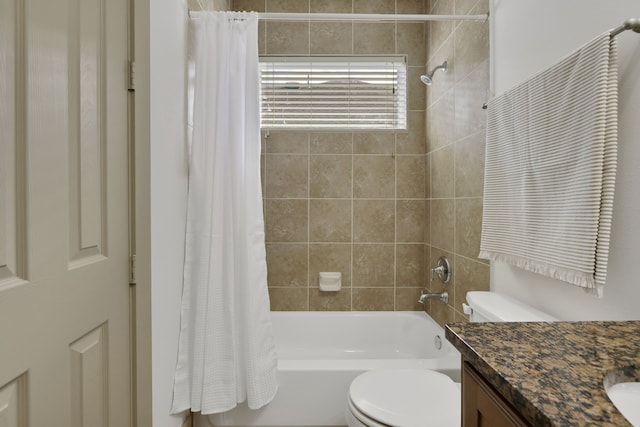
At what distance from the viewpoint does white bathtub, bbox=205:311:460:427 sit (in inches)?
61.1

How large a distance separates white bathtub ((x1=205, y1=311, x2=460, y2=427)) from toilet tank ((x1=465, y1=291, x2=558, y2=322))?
0.40m

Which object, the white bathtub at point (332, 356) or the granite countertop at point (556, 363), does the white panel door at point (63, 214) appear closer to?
the white bathtub at point (332, 356)

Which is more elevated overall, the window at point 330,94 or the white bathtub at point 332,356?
the window at point 330,94

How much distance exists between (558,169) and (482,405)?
0.78 metres

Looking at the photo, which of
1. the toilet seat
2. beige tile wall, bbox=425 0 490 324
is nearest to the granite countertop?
the toilet seat

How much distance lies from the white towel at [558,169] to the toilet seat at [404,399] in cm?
55

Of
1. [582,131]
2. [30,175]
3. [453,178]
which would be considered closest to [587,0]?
[582,131]

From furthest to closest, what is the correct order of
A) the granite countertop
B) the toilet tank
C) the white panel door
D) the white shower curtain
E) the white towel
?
1. the white shower curtain
2. the toilet tank
3. the white towel
4. the white panel door
5. the granite countertop

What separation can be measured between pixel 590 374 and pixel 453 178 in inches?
61.1

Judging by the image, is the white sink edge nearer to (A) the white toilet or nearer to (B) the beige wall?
(A) the white toilet

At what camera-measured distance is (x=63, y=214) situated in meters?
0.76

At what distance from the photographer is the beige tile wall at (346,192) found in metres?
2.40

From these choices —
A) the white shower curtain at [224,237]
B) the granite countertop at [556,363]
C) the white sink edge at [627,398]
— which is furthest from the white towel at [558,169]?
the white shower curtain at [224,237]

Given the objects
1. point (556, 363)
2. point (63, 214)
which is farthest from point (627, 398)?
point (63, 214)
